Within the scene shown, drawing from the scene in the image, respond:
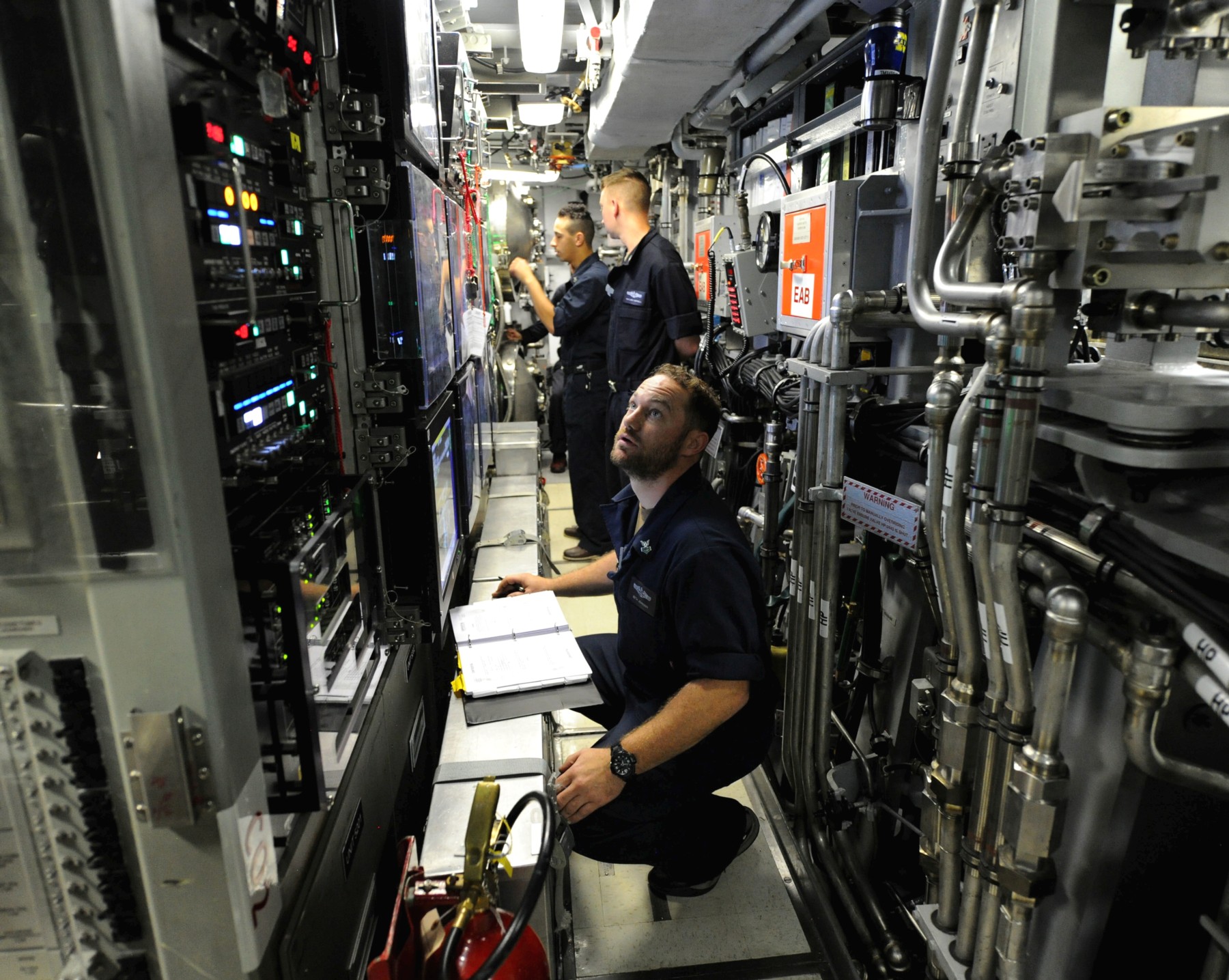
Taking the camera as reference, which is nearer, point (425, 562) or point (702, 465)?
point (425, 562)

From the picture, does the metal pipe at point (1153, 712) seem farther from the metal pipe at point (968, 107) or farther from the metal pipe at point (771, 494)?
the metal pipe at point (771, 494)

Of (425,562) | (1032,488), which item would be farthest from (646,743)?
(1032,488)

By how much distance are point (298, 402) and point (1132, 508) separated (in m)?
1.45

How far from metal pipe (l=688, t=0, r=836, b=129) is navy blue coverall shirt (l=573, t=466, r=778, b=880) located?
1.63 m

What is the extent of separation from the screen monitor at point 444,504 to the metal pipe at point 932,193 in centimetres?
120

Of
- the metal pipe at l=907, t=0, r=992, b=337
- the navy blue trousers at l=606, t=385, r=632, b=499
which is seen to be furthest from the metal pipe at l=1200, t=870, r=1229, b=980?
the navy blue trousers at l=606, t=385, r=632, b=499

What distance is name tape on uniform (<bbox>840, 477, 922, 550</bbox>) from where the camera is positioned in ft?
5.70

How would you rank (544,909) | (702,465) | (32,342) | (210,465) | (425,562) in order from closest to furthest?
(32,342) → (210,465) → (544,909) → (425,562) → (702,465)

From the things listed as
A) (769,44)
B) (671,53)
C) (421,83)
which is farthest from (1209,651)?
(671,53)

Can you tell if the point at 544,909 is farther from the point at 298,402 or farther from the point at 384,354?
the point at 384,354

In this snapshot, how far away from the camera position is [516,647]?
79.2 inches

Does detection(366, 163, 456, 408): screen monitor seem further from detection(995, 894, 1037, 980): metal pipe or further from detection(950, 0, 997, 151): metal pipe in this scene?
detection(995, 894, 1037, 980): metal pipe

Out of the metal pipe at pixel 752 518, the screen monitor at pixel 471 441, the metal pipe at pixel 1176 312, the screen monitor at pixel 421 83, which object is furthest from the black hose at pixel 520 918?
the screen monitor at pixel 471 441

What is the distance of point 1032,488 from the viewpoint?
1.44 meters
